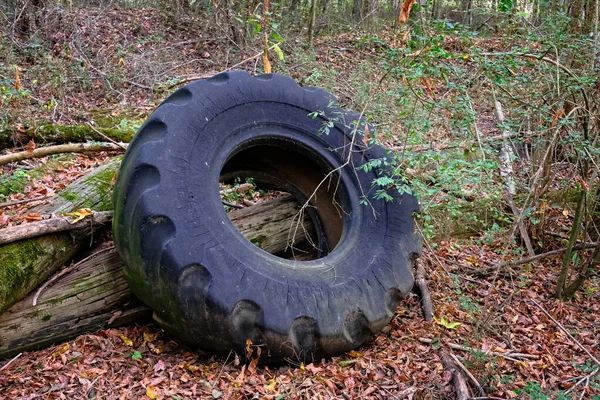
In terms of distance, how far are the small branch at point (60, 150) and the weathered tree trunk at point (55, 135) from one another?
0.40 metres

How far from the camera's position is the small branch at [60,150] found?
4.47 metres

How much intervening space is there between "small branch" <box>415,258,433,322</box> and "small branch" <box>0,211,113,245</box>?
2633mm

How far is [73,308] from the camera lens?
3.44 m

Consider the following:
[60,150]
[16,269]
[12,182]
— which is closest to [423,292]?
[16,269]

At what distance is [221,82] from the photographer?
4.03m

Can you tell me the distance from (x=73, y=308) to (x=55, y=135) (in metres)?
2.50

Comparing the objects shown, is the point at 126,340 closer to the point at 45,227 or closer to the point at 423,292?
the point at 45,227

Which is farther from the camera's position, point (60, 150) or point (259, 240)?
point (60, 150)

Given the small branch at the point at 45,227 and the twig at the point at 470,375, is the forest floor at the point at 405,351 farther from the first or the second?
the small branch at the point at 45,227

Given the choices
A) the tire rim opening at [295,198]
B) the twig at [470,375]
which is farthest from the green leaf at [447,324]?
the tire rim opening at [295,198]

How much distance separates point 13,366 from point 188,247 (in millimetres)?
1350

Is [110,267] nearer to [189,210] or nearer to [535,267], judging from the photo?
[189,210]

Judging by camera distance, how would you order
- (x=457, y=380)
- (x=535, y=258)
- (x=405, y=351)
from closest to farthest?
(x=457, y=380) < (x=405, y=351) < (x=535, y=258)

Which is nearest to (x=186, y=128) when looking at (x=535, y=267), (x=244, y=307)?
(x=244, y=307)
